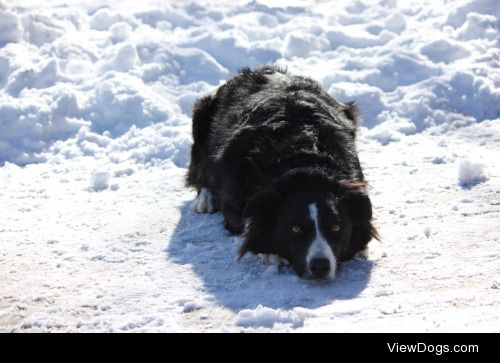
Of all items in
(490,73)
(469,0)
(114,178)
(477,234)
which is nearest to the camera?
(477,234)

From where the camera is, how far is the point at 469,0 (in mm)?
11336

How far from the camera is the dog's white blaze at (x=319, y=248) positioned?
14.1ft

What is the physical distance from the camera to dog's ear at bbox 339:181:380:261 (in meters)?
4.76

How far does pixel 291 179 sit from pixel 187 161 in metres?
2.92

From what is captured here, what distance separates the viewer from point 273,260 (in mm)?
4738

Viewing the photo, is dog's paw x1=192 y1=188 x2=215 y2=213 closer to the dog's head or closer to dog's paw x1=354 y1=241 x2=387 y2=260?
the dog's head

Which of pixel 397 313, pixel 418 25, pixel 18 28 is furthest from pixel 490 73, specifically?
pixel 18 28

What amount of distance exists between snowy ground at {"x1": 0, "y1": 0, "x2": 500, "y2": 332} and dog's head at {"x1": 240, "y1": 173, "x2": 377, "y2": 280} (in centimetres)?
14

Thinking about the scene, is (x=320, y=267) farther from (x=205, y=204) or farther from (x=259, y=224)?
(x=205, y=204)

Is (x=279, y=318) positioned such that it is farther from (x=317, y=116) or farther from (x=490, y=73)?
(x=490, y=73)

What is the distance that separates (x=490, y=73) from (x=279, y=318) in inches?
260
